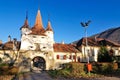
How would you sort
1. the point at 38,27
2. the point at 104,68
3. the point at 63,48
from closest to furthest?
1. the point at 104,68
2. the point at 38,27
3. the point at 63,48

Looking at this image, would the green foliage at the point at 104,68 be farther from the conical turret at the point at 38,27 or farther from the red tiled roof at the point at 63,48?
the conical turret at the point at 38,27

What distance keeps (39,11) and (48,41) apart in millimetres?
11702

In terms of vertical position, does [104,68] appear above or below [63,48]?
below

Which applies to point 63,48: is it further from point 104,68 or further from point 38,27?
point 104,68

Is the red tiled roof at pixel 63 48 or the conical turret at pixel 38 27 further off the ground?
the conical turret at pixel 38 27

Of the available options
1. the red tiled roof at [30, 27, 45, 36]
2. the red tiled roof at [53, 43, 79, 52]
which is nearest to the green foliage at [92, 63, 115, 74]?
the red tiled roof at [53, 43, 79, 52]

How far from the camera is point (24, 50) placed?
167 feet

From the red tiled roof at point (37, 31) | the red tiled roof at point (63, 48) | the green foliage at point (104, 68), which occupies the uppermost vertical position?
the red tiled roof at point (37, 31)

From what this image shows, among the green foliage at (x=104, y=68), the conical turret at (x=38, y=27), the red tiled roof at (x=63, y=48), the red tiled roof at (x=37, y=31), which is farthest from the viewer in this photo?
the red tiled roof at (x=63, y=48)

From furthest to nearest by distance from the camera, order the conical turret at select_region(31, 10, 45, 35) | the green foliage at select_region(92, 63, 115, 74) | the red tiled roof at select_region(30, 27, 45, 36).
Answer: the conical turret at select_region(31, 10, 45, 35), the red tiled roof at select_region(30, 27, 45, 36), the green foliage at select_region(92, 63, 115, 74)

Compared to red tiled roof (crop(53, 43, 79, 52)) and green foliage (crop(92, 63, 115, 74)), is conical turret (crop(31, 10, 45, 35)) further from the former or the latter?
green foliage (crop(92, 63, 115, 74))

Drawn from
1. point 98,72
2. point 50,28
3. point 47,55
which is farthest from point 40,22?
point 98,72

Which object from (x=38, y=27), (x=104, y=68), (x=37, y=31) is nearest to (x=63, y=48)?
(x=37, y=31)

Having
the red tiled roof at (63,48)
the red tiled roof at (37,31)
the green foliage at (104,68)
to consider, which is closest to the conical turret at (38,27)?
the red tiled roof at (37,31)
